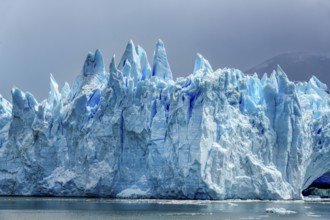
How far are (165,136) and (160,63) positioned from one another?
5.62 meters

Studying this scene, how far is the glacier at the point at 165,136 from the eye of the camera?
3409 cm

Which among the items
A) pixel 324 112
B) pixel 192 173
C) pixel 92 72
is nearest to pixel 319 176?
pixel 324 112

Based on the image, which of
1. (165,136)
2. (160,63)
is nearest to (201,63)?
(160,63)

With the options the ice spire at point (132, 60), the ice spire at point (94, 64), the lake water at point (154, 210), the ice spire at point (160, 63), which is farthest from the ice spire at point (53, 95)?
the lake water at point (154, 210)

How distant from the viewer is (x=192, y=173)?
3325cm

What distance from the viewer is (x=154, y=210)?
93.0 feet

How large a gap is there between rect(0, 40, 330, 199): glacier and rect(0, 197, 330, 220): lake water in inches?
64.8

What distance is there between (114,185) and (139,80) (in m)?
6.54

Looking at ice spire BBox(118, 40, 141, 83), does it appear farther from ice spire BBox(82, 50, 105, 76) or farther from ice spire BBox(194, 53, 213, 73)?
ice spire BBox(194, 53, 213, 73)

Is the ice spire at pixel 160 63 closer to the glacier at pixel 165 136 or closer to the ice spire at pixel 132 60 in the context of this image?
the glacier at pixel 165 136

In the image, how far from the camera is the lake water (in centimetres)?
2553

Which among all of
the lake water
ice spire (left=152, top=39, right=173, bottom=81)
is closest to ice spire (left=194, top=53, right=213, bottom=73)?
ice spire (left=152, top=39, right=173, bottom=81)

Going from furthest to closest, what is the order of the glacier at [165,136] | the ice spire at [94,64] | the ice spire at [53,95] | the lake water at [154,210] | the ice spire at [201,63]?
the ice spire at [53,95], the ice spire at [94,64], the ice spire at [201,63], the glacier at [165,136], the lake water at [154,210]

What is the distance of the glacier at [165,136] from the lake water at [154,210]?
5.40 feet
